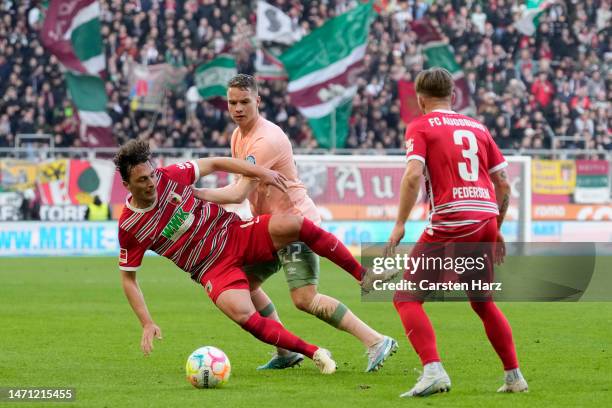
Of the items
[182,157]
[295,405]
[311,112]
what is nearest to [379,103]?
[311,112]

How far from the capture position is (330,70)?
2684 cm

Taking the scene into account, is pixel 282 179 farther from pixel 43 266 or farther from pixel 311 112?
→ pixel 311 112

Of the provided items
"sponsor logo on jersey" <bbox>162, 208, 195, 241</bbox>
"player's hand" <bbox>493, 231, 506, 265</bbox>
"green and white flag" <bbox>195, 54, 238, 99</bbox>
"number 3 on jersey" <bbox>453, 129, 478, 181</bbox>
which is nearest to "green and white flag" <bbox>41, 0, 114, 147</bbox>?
"green and white flag" <bbox>195, 54, 238, 99</bbox>

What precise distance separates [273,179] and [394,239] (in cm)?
165

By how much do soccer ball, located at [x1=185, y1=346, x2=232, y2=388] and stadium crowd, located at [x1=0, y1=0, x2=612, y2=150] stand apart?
1805 centimetres

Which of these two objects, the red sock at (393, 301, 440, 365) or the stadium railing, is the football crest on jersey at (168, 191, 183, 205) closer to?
the red sock at (393, 301, 440, 365)

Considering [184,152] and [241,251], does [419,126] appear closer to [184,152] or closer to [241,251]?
[241,251]

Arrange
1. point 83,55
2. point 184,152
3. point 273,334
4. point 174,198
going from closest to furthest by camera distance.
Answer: point 273,334 → point 174,198 → point 184,152 → point 83,55

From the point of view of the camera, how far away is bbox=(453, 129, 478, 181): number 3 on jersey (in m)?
7.32

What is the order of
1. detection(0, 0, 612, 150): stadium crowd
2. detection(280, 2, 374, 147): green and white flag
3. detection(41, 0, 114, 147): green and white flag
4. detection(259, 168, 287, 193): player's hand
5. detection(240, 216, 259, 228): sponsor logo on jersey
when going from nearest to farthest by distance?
1. detection(259, 168, 287, 193): player's hand
2. detection(240, 216, 259, 228): sponsor logo on jersey
3. detection(41, 0, 114, 147): green and white flag
4. detection(0, 0, 612, 150): stadium crowd
5. detection(280, 2, 374, 147): green and white flag

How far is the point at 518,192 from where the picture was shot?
77.9ft

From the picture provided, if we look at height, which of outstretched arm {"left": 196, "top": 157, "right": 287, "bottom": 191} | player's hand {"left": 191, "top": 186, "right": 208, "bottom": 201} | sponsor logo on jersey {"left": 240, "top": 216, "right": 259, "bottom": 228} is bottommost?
sponsor logo on jersey {"left": 240, "top": 216, "right": 259, "bottom": 228}

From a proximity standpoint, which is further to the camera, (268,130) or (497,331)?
(268,130)

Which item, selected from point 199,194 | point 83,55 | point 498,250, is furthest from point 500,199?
point 83,55
